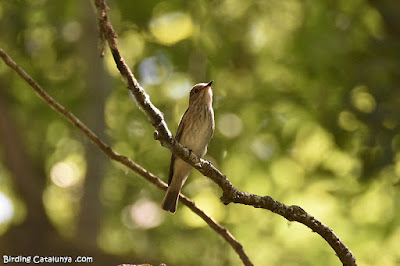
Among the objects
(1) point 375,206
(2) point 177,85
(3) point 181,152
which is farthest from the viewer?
(2) point 177,85

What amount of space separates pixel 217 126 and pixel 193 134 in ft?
5.26

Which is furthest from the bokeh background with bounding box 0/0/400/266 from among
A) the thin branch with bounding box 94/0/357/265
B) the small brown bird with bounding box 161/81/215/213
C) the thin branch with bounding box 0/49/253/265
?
the thin branch with bounding box 94/0/357/265

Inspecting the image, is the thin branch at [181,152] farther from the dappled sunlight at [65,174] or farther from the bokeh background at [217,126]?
the dappled sunlight at [65,174]

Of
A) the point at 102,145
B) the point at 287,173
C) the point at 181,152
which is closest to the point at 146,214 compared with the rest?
the point at 287,173

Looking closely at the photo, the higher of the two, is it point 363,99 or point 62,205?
point 62,205

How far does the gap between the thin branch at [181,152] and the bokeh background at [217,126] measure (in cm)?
224

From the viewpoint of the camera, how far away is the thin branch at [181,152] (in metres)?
2.14

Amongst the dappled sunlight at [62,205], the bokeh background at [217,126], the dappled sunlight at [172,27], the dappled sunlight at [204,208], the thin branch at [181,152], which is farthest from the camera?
the dappled sunlight at [62,205]

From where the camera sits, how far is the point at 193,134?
15.5 ft

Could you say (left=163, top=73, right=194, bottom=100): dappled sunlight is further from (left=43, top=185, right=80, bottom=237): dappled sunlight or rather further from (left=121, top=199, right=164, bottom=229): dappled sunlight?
(left=43, top=185, right=80, bottom=237): dappled sunlight

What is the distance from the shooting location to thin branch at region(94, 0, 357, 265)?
214 centimetres

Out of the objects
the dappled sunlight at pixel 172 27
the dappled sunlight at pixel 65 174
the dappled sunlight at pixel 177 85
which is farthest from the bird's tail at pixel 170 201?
the dappled sunlight at pixel 65 174

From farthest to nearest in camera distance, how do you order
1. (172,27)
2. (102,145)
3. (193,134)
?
(172,27), (193,134), (102,145)

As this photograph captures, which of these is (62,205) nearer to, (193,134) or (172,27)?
(172,27)
